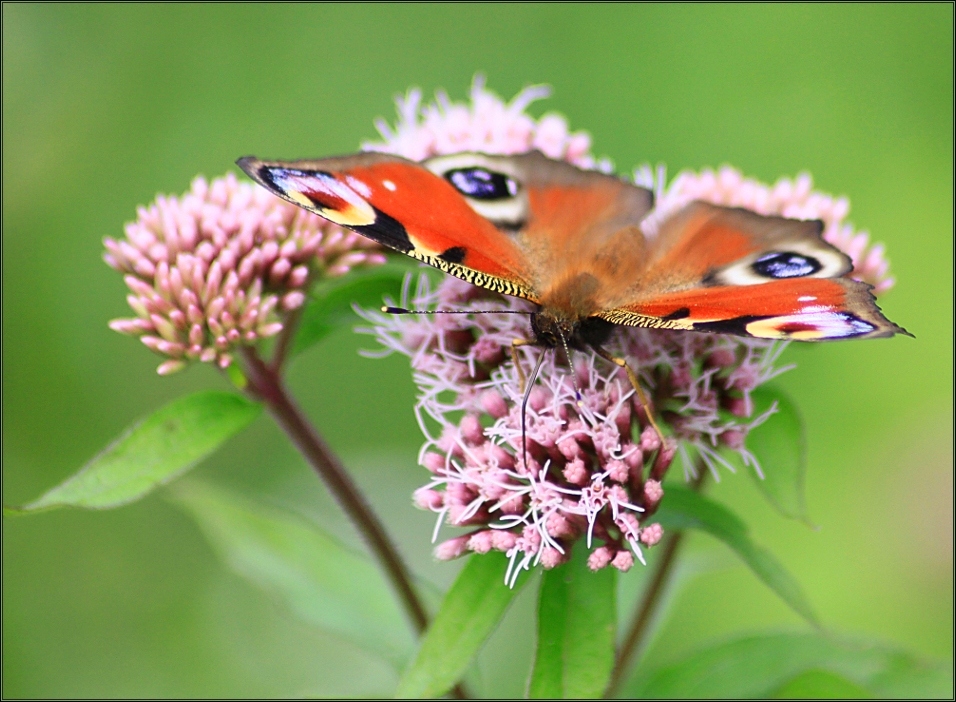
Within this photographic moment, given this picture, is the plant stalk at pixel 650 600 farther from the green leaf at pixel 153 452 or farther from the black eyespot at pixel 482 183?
the green leaf at pixel 153 452

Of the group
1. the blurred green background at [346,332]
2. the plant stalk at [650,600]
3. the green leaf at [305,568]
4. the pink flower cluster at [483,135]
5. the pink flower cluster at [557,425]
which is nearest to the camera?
the pink flower cluster at [557,425]

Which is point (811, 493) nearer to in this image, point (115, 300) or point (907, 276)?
point (907, 276)

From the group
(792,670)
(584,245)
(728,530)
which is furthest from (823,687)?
(584,245)

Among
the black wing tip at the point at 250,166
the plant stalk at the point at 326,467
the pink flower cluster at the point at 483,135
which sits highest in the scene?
the pink flower cluster at the point at 483,135

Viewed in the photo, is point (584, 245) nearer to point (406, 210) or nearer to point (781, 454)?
point (406, 210)

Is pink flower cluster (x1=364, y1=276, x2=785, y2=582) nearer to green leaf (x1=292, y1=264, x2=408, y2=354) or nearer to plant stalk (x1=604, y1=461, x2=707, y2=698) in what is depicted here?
green leaf (x1=292, y1=264, x2=408, y2=354)

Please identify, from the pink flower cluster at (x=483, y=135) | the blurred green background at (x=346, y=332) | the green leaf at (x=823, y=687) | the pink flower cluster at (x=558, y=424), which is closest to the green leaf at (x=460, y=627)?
the pink flower cluster at (x=558, y=424)
